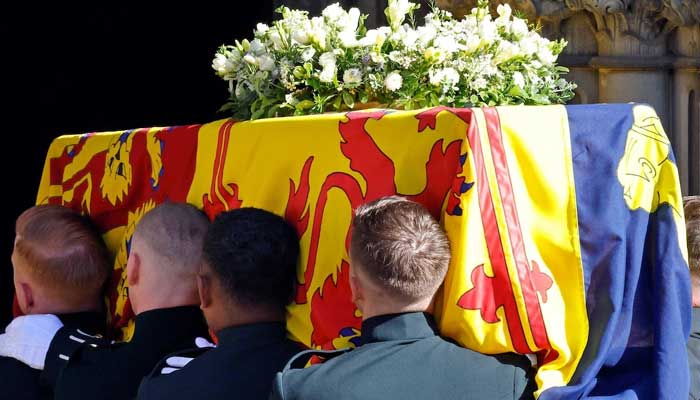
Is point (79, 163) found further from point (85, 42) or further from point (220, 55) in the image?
point (85, 42)

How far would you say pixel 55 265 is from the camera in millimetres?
2654

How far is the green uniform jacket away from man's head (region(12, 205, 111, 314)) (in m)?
1.00

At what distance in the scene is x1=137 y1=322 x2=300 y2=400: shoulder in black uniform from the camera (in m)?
2.07

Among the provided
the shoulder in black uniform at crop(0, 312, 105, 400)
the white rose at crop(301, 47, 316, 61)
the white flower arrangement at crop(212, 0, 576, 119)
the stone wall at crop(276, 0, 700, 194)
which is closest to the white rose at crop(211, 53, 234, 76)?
the white flower arrangement at crop(212, 0, 576, 119)

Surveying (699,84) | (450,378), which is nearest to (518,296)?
(450,378)

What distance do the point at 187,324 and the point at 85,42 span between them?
2913mm

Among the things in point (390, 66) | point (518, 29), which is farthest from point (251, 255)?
point (518, 29)

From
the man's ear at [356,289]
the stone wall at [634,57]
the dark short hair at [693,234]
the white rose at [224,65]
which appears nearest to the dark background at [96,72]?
the stone wall at [634,57]

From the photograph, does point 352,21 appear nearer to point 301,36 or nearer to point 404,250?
point 301,36

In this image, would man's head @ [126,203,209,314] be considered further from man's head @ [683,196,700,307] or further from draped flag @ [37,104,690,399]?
man's head @ [683,196,700,307]

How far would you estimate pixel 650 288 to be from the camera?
6.50 ft

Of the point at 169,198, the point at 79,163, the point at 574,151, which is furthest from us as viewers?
the point at 79,163

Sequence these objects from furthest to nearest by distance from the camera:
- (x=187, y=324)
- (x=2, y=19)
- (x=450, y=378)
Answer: (x=2, y=19)
(x=187, y=324)
(x=450, y=378)

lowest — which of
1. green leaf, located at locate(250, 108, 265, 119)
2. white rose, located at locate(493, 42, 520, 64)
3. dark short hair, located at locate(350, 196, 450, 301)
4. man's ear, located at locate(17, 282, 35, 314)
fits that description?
man's ear, located at locate(17, 282, 35, 314)
